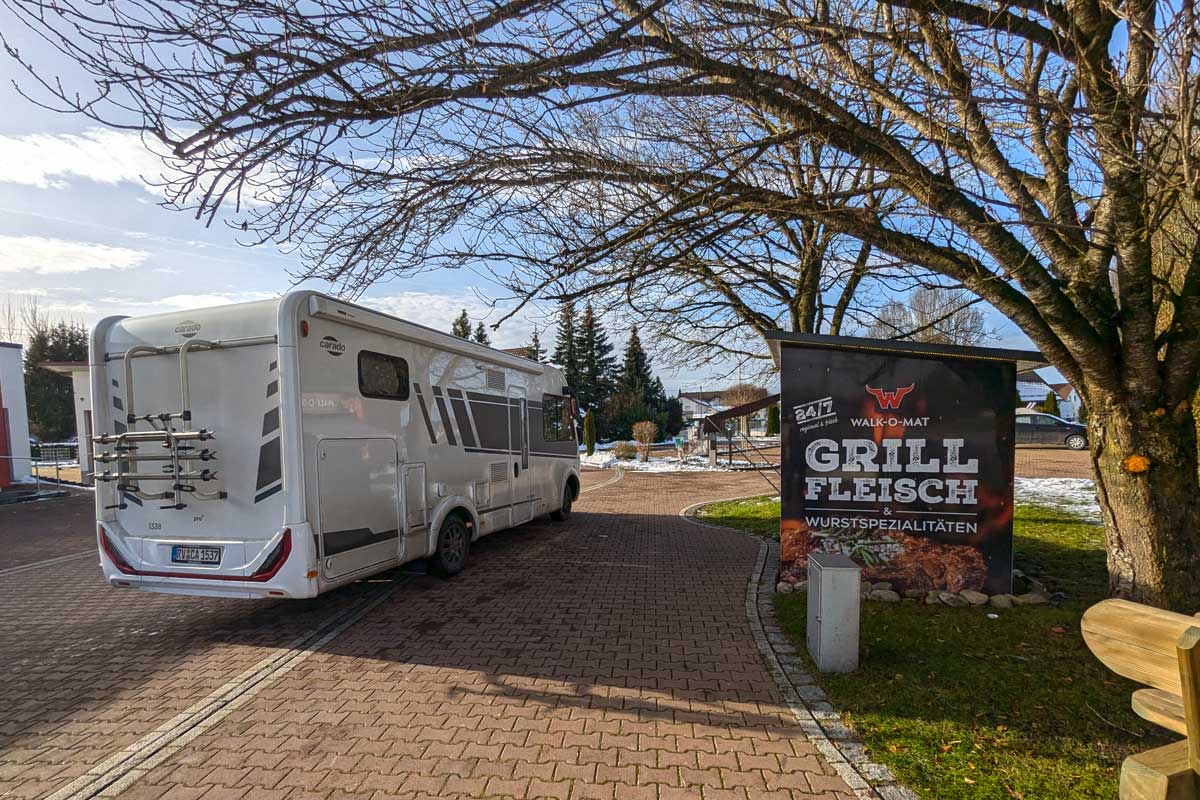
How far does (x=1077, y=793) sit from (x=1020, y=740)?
0.49m

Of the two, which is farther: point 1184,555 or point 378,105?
point 1184,555

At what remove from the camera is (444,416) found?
7105mm

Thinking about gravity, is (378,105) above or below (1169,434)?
above

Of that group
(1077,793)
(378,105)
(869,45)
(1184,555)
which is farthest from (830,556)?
(378,105)

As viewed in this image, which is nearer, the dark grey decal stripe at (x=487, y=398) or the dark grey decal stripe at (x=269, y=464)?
the dark grey decal stripe at (x=269, y=464)

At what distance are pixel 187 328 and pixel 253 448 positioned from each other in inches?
51.8

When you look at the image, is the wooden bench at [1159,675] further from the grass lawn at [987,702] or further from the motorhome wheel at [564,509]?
the motorhome wheel at [564,509]

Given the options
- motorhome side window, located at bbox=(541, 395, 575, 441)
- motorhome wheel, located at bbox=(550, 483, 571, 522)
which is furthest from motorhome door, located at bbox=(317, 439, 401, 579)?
motorhome wheel, located at bbox=(550, 483, 571, 522)

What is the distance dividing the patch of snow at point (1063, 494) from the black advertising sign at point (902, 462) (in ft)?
20.1

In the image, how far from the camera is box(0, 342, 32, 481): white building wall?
16438 millimetres

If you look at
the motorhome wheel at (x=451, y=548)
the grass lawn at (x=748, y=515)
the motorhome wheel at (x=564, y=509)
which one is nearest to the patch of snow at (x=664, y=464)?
the grass lawn at (x=748, y=515)

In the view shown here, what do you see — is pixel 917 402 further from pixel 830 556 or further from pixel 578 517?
pixel 578 517

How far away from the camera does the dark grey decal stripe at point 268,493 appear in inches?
194

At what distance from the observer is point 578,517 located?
12.1 meters
